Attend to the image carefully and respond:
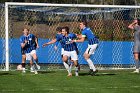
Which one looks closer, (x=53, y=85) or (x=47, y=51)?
(x=53, y=85)

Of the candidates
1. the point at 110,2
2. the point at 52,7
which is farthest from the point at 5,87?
the point at 110,2

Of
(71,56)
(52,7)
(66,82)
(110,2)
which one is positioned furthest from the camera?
(110,2)

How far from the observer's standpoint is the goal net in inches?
842

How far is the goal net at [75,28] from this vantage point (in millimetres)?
21375

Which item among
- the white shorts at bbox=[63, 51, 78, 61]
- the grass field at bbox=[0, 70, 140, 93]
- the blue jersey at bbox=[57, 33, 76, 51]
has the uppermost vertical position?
the blue jersey at bbox=[57, 33, 76, 51]

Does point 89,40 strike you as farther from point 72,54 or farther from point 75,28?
point 75,28

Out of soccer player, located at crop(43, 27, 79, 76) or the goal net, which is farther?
the goal net

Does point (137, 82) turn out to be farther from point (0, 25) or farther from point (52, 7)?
point (0, 25)

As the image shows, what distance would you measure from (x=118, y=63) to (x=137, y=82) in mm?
9197

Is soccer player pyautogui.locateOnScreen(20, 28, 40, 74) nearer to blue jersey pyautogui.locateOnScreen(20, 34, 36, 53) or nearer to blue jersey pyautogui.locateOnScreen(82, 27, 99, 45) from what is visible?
blue jersey pyautogui.locateOnScreen(20, 34, 36, 53)

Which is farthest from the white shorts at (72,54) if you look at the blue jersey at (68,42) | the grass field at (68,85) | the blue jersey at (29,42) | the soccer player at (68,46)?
the blue jersey at (29,42)

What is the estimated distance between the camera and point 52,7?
21828mm

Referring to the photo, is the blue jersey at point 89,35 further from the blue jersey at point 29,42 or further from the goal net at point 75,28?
the goal net at point 75,28

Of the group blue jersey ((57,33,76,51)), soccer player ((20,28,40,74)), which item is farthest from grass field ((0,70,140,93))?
soccer player ((20,28,40,74))
